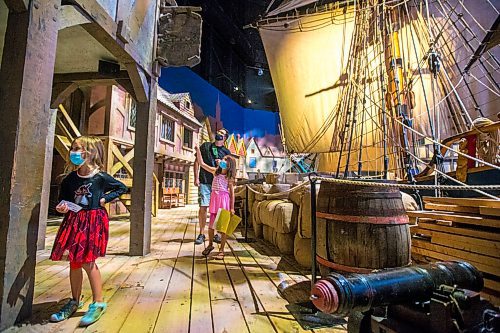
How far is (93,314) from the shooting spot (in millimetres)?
1645

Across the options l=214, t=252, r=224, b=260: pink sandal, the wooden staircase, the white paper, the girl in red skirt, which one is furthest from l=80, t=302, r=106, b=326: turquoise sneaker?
the wooden staircase

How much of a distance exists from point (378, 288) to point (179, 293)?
1.65m

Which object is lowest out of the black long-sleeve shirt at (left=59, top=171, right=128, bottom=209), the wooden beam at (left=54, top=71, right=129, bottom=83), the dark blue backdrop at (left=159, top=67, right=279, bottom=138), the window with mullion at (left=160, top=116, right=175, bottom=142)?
the black long-sleeve shirt at (left=59, top=171, right=128, bottom=209)

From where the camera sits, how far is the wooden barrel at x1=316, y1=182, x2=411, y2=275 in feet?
5.40

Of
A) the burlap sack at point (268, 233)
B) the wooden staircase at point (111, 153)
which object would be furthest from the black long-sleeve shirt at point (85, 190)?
the wooden staircase at point (111, 153)

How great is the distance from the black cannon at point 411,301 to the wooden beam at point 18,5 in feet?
6.69

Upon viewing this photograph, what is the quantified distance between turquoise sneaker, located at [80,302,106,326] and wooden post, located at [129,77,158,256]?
150cm

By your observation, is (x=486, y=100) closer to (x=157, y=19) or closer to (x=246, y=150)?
(x=157, y=19)

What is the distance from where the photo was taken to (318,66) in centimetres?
1069

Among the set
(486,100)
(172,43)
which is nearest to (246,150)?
(486,100)

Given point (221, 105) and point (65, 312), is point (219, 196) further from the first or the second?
point (221, 105)

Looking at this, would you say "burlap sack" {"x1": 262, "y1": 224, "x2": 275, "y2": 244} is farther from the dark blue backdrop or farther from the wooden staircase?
the dark blue backdrop

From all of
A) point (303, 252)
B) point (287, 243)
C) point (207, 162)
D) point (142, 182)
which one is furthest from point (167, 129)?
point (303, 252)

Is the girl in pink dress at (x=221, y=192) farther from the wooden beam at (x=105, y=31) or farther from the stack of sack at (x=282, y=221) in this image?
the wooden beam at (x=105, y=31)
